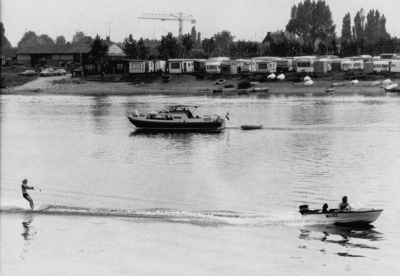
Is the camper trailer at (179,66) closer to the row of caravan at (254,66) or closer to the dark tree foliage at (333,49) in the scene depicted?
the row of caravan at (254,66)

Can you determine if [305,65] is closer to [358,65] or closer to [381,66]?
[358,65]

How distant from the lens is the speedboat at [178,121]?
79.8 m

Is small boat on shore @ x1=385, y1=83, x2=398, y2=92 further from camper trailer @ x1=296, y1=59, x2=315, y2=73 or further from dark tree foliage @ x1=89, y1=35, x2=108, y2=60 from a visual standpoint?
dark tree foliage @ x1=89, y1=35, x2=108, y2=60

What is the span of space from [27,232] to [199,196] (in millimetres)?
12674

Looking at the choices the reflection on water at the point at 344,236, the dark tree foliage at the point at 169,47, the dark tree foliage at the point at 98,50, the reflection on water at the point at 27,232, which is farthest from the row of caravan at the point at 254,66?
the reflection on water at the point at 27,232

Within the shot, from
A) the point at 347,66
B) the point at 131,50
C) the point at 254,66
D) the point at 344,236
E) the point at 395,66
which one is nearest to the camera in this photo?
the point at 344,236

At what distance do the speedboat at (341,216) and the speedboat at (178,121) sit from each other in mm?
41765

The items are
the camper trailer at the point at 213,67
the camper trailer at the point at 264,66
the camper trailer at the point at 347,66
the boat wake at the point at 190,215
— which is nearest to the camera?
the boat wake at the point at 190,215

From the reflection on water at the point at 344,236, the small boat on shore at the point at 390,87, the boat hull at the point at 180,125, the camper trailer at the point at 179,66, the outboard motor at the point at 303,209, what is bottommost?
the reflection on water at the point at 344,236

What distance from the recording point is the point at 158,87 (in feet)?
468

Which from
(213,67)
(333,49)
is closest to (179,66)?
(213,67)

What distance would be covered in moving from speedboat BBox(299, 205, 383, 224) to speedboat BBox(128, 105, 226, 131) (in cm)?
4177

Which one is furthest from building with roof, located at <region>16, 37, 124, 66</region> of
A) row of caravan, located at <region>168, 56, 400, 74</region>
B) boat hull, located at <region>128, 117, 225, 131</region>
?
boat hull, located at <region>128, 117, 225, 131</region>

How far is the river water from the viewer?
108 feet
